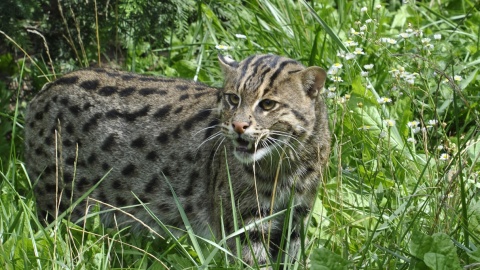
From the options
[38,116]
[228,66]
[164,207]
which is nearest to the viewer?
[228,66]

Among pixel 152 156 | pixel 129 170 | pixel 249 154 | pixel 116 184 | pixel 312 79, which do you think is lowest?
pixel 116 184

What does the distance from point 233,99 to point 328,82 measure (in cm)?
235

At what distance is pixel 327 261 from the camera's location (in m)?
5.16

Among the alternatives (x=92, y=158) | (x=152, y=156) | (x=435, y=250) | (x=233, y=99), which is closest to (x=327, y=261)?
(x=435, y=250)

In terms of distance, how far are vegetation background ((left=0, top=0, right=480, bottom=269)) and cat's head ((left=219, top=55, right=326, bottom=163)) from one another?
348 mm

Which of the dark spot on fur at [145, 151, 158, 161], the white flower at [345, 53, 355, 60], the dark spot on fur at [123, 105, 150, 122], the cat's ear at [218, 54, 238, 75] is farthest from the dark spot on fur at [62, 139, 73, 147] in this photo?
the white flower at [345, 53, 355, 60]

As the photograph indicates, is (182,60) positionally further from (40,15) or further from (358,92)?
(358,92)

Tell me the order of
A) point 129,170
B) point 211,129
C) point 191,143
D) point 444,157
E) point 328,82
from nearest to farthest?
1. point 444,157
2. point 211,129
3. point 191,143
4. point 129,170
5. point 328,82

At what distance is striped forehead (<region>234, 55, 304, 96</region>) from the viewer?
607 centimetres

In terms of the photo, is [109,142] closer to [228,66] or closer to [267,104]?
[228,66]

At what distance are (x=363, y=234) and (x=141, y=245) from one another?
1700 millimetres

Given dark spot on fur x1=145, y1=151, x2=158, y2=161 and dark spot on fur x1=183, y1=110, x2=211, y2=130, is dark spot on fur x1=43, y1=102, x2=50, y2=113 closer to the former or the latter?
dark spot on fur x1=145, y1=151, x2=158, y2=161

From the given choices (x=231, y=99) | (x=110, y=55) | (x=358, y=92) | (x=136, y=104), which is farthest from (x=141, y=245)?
(x=110, y=55)

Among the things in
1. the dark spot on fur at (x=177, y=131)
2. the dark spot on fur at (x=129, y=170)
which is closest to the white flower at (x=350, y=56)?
the dark spot on fur at (x=177, y=131)
